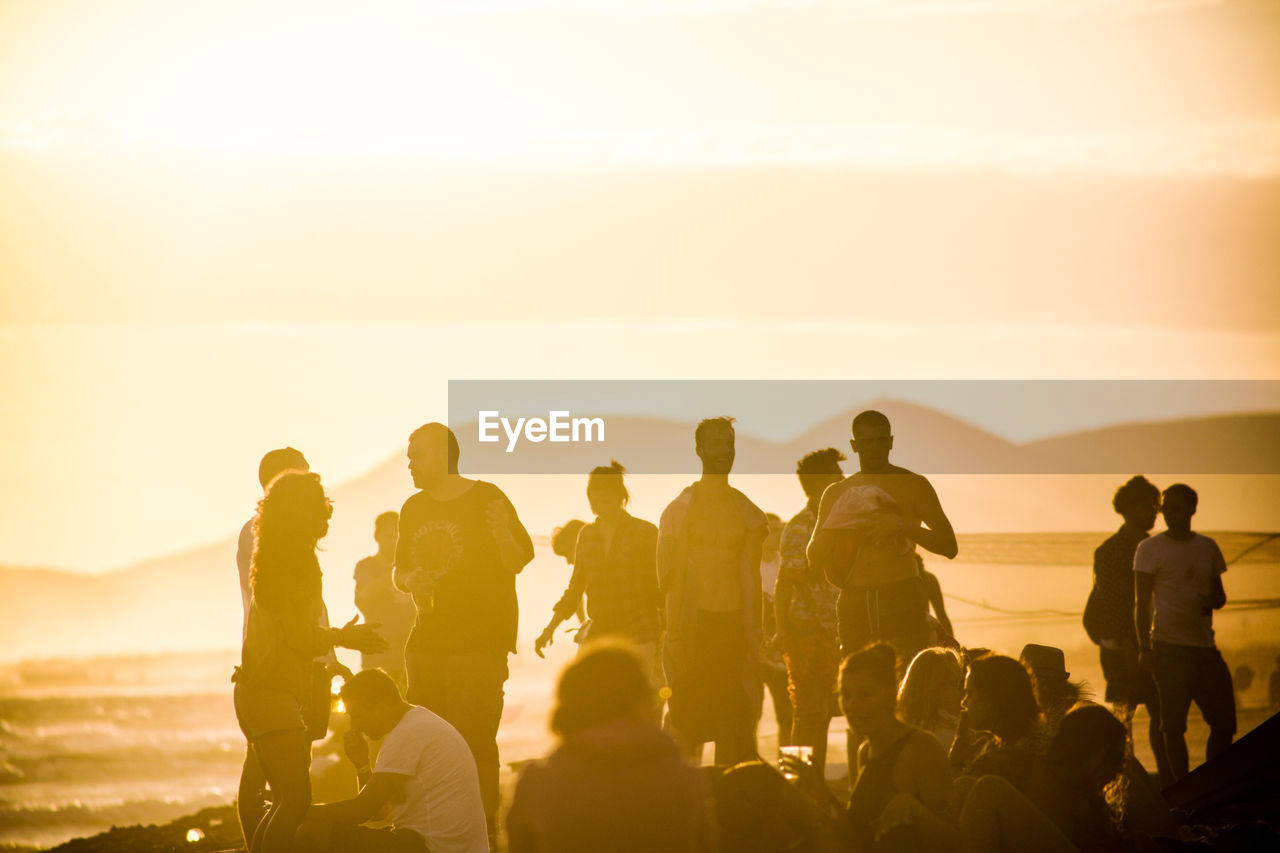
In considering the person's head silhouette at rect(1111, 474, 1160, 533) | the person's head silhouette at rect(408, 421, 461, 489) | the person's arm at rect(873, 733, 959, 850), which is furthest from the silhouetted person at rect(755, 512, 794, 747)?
the person's arm at rect(873, 733, 959, 850)

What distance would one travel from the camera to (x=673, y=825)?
3715mm

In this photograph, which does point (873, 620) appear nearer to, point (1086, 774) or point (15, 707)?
point (1086, 774)

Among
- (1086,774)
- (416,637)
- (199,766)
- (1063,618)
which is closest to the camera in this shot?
(1086,774)

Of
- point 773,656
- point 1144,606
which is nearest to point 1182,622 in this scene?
point 1144,606

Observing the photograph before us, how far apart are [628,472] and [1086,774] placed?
492cm

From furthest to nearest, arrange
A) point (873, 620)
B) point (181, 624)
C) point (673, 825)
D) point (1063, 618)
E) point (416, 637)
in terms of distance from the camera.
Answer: point (181, 624) → point (1063, 618) → point (416, 637) → point (873, 620) → point (673, 825)

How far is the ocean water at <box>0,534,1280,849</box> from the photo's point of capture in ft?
47.4

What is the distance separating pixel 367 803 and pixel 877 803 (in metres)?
2.26

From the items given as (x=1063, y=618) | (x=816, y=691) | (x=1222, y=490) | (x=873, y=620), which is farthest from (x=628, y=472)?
(x=1222, y=490)

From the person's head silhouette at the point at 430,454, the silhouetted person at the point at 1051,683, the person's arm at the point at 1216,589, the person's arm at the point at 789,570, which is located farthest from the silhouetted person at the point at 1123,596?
the person's head silhouette at the point at 430,454

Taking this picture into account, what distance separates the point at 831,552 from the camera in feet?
23.3

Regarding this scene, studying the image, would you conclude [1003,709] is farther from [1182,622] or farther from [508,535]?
[1182,622]

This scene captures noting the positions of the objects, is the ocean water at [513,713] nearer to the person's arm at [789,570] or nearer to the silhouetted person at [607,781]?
the silhouetted person at [607,781]

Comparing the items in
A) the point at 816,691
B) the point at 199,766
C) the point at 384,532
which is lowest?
the point at 199,766
